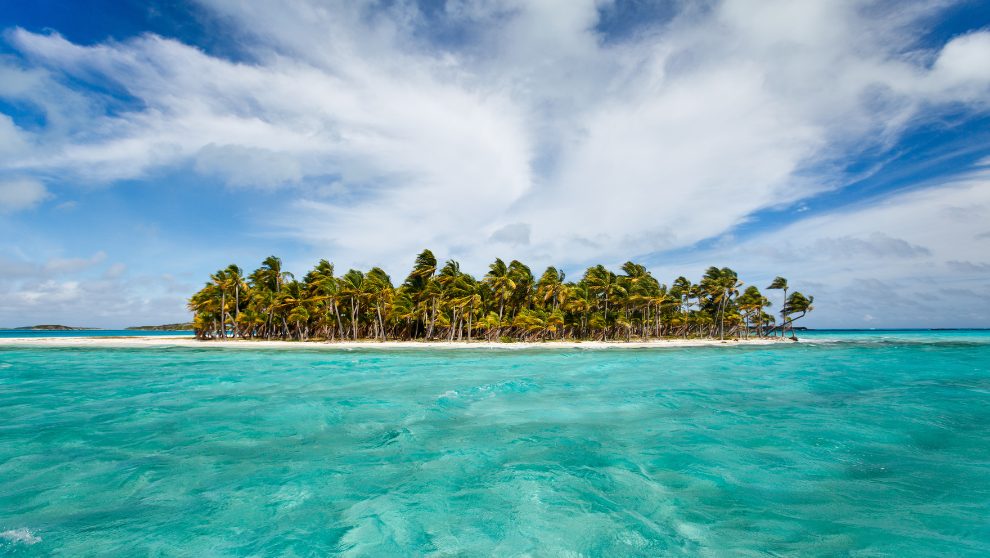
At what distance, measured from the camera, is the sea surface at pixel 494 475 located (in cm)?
562

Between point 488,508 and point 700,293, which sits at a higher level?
point 700,293

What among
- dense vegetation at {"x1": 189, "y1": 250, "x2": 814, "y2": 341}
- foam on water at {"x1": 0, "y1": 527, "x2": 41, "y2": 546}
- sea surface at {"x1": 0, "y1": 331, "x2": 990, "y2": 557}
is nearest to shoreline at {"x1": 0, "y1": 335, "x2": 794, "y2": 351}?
dense vegetation at {"x1": 189, "y1": 250, "x2": 814, "y2": 341}

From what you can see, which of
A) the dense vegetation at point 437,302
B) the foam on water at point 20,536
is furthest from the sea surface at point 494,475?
the dense vegetation at point 437,302

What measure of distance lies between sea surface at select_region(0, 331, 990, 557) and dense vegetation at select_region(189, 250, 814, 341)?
177 feet

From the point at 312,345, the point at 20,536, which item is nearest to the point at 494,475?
the point at 20,536

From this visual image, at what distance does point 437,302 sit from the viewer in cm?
7131

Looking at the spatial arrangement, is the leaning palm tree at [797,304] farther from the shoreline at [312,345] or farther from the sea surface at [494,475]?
the sea surface at [494,475]

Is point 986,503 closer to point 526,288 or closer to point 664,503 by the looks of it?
point 664,503

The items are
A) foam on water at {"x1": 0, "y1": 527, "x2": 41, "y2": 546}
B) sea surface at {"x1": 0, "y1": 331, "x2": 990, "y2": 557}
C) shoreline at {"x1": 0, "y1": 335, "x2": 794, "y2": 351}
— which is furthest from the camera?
shoreline at {"x1": 0, "y1": 335, "x2": 794, "y2": 351}

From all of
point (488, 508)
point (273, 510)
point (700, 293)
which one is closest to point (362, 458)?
point (273, 510)

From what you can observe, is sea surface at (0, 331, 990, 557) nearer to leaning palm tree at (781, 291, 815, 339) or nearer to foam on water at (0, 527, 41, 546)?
foam on water at (0, 527, 41, 546)

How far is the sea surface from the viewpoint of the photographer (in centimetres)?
562

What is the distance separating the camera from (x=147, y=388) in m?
19.1

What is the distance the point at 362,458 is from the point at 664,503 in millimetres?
5814
